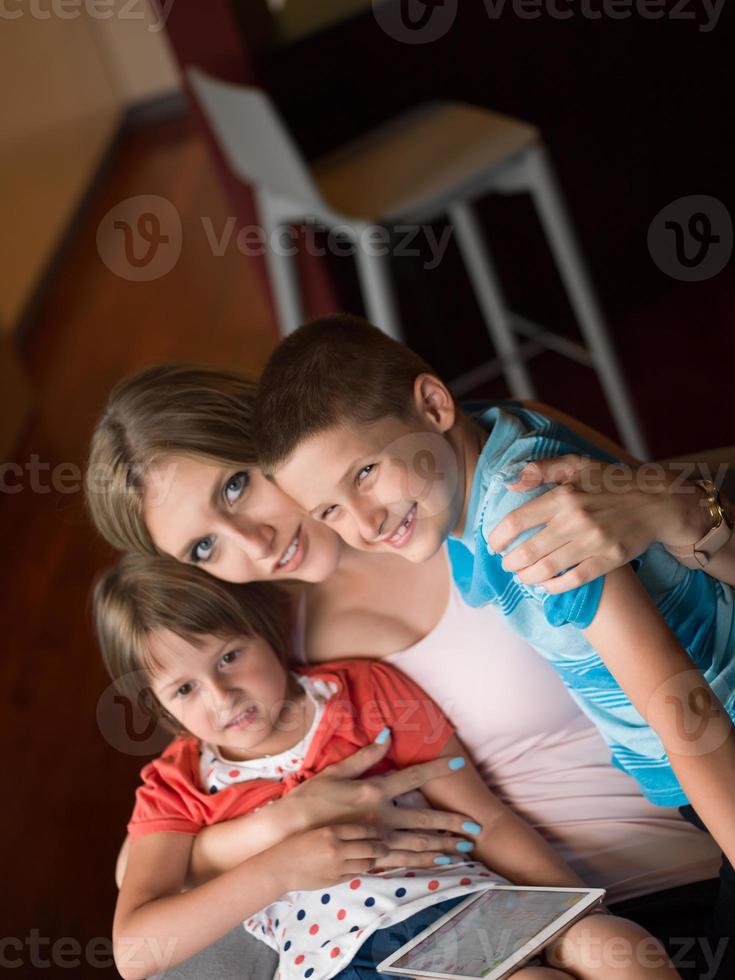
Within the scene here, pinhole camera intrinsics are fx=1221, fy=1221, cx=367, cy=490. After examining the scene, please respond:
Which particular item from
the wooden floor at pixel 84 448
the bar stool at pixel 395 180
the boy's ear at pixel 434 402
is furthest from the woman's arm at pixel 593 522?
the bar stool at pixel 395 180

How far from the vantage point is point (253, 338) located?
4082 mm

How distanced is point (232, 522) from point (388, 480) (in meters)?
0.23

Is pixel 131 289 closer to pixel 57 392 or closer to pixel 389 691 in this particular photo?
pixel 57 392

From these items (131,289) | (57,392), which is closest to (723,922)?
(57,392)

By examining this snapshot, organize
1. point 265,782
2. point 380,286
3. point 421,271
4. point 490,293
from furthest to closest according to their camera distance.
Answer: point 421,271, point 490,293, point 380,286, point 265,782

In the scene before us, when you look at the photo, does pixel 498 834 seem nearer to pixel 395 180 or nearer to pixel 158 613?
pixel 158 613

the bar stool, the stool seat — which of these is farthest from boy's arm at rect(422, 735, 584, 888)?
the stool seat

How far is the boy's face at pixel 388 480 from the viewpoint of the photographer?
1.16 m

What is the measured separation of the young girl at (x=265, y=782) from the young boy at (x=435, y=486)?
19 centimetres

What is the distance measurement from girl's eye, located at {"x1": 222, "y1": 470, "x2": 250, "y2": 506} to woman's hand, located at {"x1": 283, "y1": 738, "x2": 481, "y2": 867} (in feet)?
1.01

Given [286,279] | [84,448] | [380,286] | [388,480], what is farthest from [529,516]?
[286,279]

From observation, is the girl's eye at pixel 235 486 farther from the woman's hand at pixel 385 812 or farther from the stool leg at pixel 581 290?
the stool leg at pixel 581 290

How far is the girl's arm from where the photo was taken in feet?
3.97

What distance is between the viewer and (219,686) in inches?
51.7
